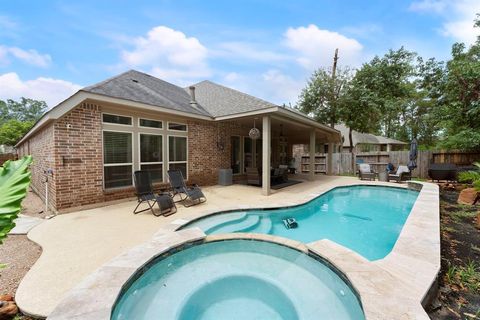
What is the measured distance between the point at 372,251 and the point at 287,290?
2.35m

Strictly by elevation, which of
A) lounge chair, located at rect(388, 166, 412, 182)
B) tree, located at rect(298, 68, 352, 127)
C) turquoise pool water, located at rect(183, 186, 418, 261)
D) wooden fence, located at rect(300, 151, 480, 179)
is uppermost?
tree, located at rect(298, 68, 352, 127)

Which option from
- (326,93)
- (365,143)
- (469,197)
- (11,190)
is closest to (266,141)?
(11,190)

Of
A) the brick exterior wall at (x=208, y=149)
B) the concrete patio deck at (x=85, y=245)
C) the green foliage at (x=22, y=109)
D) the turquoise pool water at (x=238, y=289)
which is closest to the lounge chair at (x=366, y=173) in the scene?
the concrete patio deck at (x=85, y=245)

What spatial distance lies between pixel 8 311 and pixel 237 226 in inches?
135

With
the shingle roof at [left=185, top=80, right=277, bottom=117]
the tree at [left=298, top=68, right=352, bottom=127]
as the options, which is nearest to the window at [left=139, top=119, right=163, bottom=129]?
the shingle roof at [left=185, top=80, right=277, bottom=117]

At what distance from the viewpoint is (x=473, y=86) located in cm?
991

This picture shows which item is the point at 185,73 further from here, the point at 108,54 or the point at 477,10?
the point at 477,10

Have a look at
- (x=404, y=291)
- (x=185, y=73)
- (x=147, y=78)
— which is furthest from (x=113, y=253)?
(x=185, y=73)

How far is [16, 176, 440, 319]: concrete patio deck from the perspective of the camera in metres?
2.34

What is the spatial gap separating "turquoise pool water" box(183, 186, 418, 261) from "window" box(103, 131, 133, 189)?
3448 mm

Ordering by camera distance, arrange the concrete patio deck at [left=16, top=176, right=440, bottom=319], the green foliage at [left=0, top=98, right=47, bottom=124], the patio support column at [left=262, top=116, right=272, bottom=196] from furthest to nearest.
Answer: the green foliage at [left=0, top=98, right=47, bottom=124]
the patio support column at [left=262, top=116, right=272, bottom=196]
the concrete patio deck at [left=16, top=176, right=440, bottom=319]

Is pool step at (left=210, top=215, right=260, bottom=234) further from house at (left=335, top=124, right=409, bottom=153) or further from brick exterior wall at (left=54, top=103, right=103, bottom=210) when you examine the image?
house at (left=335, top=124, right=409, bottom=153)

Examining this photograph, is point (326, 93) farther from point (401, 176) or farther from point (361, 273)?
point (361, 273)

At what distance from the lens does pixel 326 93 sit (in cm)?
1859
